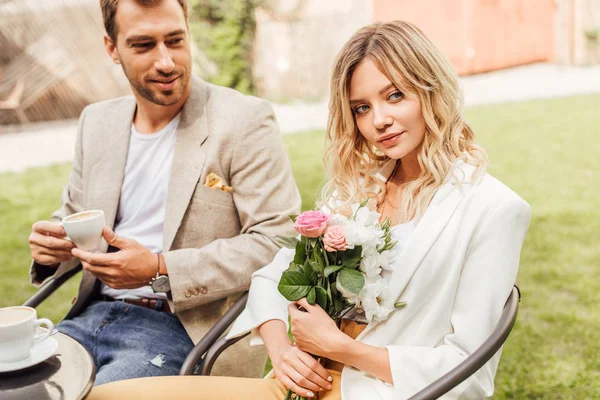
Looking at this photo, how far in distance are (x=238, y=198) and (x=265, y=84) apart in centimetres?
1013

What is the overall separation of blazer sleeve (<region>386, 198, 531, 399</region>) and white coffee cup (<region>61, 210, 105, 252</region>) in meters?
1.13

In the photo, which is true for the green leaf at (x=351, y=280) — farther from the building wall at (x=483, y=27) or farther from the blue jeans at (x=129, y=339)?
the building wall at (x=483, y=27)

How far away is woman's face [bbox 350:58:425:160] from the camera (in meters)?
2.24

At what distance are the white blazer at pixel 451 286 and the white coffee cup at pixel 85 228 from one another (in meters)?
1.02

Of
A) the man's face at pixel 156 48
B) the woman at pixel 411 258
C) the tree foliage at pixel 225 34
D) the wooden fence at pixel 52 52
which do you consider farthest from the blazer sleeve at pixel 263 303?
the tree foliage at pixel 225 34

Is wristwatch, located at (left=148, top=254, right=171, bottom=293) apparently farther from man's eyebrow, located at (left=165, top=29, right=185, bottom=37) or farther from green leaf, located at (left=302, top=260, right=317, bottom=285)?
man's eyebrow, located at (left=165, top=29, right=185, bottom=37)

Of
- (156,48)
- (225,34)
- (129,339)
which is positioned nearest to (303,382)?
(129,339)

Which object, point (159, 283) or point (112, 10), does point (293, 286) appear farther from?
point (112, 10)

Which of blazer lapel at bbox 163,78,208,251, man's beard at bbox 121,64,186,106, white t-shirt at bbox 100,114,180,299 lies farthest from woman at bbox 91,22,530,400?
man's beard at bbox 121,64,186,106

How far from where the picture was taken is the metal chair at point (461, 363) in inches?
73.2

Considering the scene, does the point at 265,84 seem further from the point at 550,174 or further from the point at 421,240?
the point at 421,240

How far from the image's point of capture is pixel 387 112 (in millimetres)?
2238

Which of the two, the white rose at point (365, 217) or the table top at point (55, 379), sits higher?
the white rose at point (365, 217)

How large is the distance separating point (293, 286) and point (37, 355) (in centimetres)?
76
